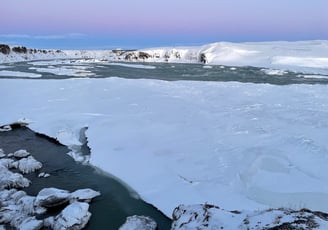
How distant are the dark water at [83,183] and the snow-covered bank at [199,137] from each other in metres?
0.29

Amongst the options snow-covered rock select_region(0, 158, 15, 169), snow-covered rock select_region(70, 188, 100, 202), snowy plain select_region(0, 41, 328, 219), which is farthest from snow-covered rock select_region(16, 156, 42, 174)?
snow-covered rock select_region(70, 188, 100, 202)

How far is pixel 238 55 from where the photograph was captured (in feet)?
151

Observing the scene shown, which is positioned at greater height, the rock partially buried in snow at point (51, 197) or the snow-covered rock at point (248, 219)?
the snow-covered rock at point (248, 219)

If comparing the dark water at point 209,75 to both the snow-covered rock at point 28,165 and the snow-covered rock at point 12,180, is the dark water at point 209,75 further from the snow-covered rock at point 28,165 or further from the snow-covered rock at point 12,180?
the snow-covered rock at point 12,180

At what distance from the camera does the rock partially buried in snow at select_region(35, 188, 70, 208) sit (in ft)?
21.2

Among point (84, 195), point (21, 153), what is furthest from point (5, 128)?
point (84, 195)

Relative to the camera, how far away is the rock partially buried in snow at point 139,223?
18.3 feet

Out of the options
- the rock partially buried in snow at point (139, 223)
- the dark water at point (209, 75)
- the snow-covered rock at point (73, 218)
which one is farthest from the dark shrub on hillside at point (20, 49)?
the rock partially buried in snow at point (139, 223)

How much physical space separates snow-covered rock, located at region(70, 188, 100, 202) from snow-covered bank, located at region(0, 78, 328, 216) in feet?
2.91

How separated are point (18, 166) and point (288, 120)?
8.05 meters

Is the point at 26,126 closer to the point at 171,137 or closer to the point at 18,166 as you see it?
the point at 18,166

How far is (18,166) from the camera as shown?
27.8ft

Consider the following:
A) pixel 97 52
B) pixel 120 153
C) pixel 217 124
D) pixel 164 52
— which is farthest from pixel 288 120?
pixel 97 52

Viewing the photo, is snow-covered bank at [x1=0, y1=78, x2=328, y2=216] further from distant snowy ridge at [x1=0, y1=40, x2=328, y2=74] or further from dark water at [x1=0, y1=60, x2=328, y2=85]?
distant snowy ridge at [x1=0, y1=40, x2=328, y2=74]
